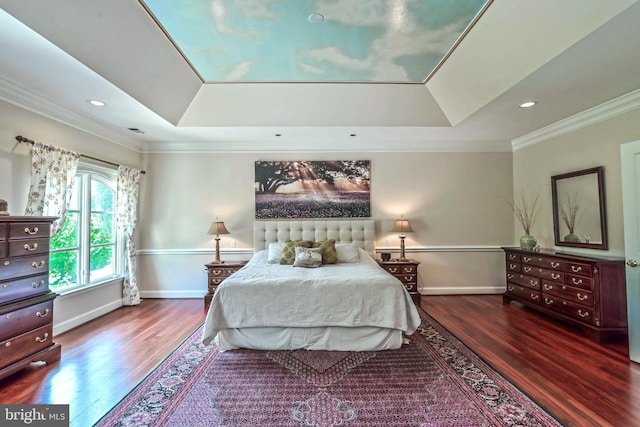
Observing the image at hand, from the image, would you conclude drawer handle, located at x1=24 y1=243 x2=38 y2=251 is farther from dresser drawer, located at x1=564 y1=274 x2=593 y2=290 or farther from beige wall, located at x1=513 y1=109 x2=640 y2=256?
beige wall, located at x1=513 y1=109 x2=640 y2=256

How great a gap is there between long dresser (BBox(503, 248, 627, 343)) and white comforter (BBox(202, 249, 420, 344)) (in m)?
2.10

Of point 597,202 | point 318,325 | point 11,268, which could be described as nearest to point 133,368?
point 11,268

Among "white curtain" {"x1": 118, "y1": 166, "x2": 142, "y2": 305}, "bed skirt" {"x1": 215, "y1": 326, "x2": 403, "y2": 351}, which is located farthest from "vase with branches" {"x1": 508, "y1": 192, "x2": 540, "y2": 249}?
Result: "white curtain" {"x1": 118, "y1": 166, "x2": 142, "y2": 305}

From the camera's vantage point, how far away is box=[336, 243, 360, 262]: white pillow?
4372 mm

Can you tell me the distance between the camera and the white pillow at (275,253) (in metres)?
4.31

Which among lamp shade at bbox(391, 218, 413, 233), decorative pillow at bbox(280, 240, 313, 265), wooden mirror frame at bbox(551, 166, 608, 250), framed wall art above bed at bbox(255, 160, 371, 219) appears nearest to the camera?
wooden mirror frame at bbox(551, 166, 608, 250)

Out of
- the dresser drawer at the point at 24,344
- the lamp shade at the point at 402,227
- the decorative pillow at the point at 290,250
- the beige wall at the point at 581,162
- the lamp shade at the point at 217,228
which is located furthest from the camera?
the lamp shade at the point at 402,227

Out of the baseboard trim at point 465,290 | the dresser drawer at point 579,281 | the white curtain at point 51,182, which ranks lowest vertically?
the baseboard trim at point 465,290

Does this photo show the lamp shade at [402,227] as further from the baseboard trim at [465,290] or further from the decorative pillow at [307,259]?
the decorative pillow at [307,259]

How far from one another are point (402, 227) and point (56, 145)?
4.84 m

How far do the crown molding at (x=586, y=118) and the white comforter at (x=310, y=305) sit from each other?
332cm

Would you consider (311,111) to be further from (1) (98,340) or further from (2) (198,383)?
(1) (98,340)

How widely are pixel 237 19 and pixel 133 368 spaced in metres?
3.35

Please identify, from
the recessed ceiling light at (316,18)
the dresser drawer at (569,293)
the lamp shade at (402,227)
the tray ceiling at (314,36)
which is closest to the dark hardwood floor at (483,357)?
the dresser drawer at (569,293)
